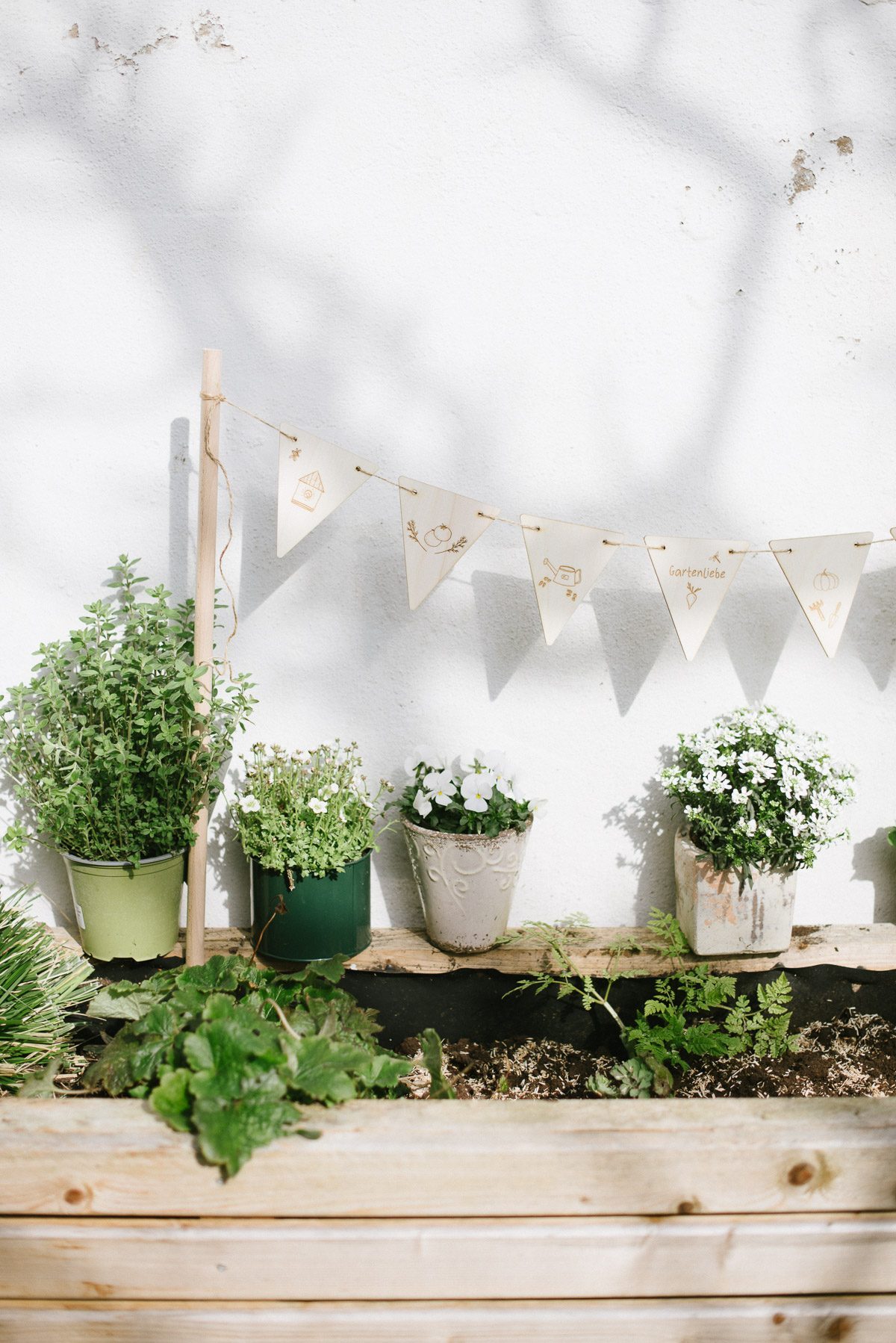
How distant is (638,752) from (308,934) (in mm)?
938

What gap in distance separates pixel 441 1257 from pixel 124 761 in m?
1.13

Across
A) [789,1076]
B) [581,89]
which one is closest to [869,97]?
[581,89]

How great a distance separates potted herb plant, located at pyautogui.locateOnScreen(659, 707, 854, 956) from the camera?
2064 millimetres

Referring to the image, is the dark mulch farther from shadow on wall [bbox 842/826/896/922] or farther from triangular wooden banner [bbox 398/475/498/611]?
triangular wooden banner [bbox 398/475/498/611]

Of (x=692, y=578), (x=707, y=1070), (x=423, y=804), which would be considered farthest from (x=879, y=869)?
(x=423, y=804)

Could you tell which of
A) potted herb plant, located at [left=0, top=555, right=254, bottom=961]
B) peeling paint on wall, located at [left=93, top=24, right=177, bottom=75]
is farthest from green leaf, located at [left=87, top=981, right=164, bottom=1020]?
peeling paint on wall, located at [left=93, top=24, right=177, bottom=75]

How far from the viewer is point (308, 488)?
1891 millimetres

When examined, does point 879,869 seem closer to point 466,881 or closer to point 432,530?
point 466,881

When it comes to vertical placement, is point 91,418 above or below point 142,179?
below

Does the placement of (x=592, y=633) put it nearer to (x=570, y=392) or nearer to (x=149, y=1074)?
(x=570, y=392)

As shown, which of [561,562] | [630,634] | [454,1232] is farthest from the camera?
[630,634]

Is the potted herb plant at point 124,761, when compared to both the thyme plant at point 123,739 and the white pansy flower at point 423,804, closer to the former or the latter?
the thyme plant at point 123,739

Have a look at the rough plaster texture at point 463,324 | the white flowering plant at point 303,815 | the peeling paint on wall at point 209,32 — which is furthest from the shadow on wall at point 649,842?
the peeling paint on wall at point 209,32

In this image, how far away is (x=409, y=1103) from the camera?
1.27 meters
